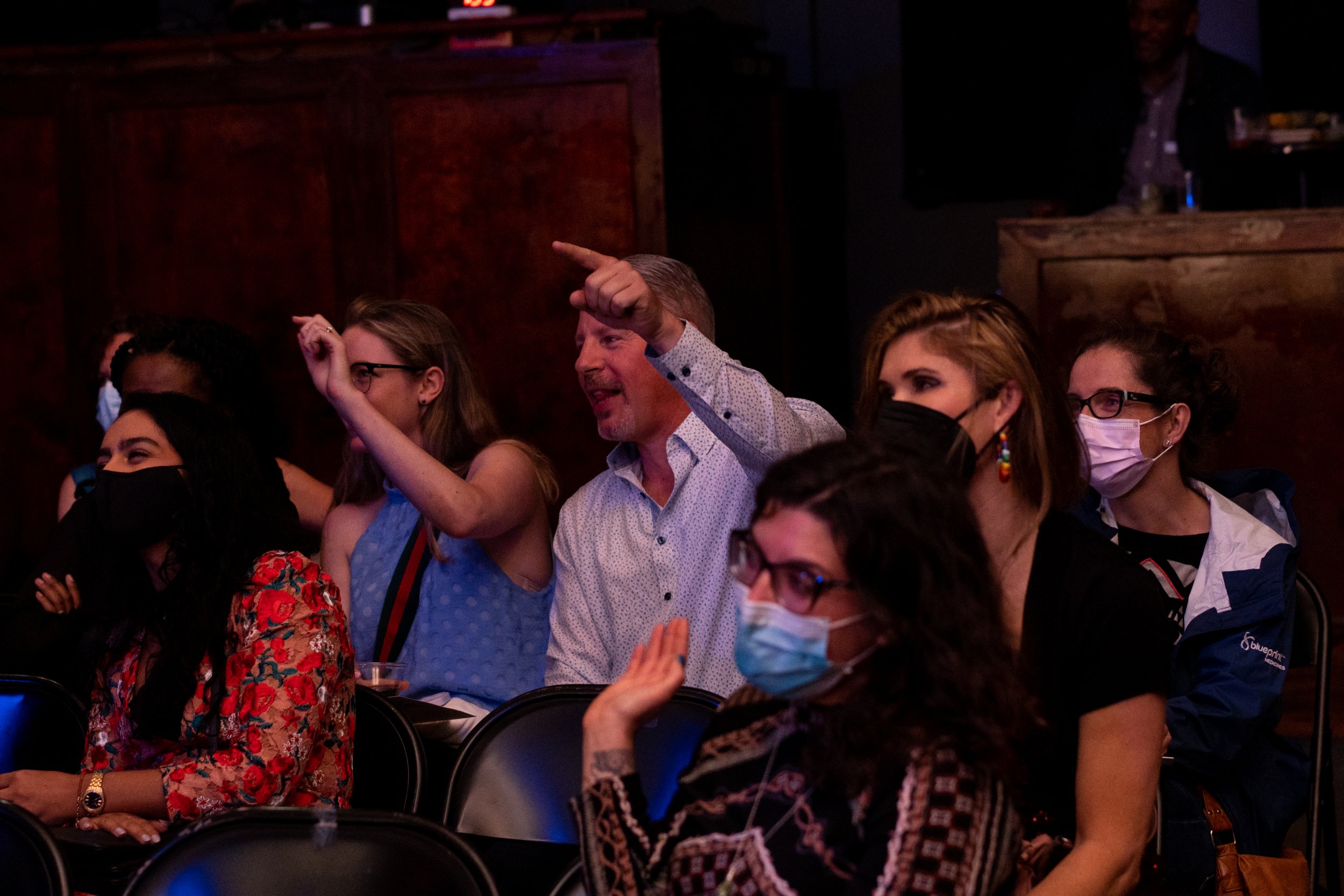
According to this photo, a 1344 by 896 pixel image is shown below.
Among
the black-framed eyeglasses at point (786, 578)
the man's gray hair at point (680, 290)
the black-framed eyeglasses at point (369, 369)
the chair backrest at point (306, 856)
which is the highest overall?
the man's gray hair at point (680, 290)

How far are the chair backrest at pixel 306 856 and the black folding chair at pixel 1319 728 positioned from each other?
5.00ft

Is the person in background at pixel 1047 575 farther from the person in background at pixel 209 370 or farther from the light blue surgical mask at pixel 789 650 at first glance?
the person in background at pixel 209 370

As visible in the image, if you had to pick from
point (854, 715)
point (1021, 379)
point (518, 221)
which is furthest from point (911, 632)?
point (518, 221)

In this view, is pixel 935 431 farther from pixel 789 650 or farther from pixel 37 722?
pixel 37 722

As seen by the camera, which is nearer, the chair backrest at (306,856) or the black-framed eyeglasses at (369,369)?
the chair backrest at (306,856)

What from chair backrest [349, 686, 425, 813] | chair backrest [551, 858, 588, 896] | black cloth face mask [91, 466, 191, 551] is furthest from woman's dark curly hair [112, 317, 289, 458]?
chair backrest [551, 858, 588, 896]

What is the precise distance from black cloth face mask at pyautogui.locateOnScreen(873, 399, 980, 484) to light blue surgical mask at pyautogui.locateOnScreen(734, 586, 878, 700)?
0.45 metres

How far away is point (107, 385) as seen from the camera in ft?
13.2

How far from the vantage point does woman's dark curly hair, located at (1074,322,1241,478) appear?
275 centimetres

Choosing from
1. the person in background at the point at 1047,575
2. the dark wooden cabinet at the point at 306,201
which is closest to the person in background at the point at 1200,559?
the person in background at the point at 1047,575

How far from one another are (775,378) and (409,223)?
5.47 feet

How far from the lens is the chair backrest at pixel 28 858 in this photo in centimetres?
191

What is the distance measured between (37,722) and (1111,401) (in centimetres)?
218

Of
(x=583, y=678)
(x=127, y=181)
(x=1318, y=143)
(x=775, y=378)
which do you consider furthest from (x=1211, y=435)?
(x=127, y=181)
